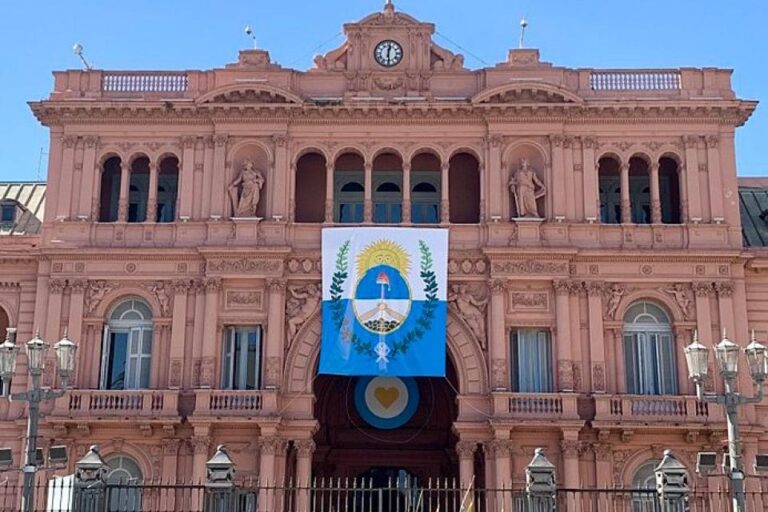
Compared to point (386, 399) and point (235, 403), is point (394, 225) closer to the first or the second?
point (386, 399)

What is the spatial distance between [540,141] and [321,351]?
11239 mm

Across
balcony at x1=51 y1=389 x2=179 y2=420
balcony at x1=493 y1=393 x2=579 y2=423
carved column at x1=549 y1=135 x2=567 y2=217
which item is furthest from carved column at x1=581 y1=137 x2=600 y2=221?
balcony at x1=51 y1=389 x2=179 y2=420

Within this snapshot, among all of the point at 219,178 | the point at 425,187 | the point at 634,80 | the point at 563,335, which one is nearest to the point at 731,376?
the point at 563,335

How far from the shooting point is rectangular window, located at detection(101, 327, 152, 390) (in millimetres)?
38844

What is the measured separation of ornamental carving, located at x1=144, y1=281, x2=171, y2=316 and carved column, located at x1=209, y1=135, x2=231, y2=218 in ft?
10.4

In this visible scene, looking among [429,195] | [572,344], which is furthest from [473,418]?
[429,195]

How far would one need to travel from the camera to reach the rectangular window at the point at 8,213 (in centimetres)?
4346

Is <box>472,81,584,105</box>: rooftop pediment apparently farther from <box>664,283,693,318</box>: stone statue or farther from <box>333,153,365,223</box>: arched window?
<box>664,283,693,318</box>: stone statue

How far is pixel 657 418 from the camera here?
36531mm

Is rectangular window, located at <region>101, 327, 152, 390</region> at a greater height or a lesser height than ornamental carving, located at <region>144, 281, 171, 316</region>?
lesser

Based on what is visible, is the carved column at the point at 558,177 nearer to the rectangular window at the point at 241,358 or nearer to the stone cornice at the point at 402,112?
the stone cornice at the point at 402,112

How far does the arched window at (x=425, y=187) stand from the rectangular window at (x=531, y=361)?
6.06 meters

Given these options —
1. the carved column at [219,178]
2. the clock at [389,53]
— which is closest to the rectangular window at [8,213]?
the carved column at [219,178]

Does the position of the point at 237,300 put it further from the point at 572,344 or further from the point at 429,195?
the point at 572,344
